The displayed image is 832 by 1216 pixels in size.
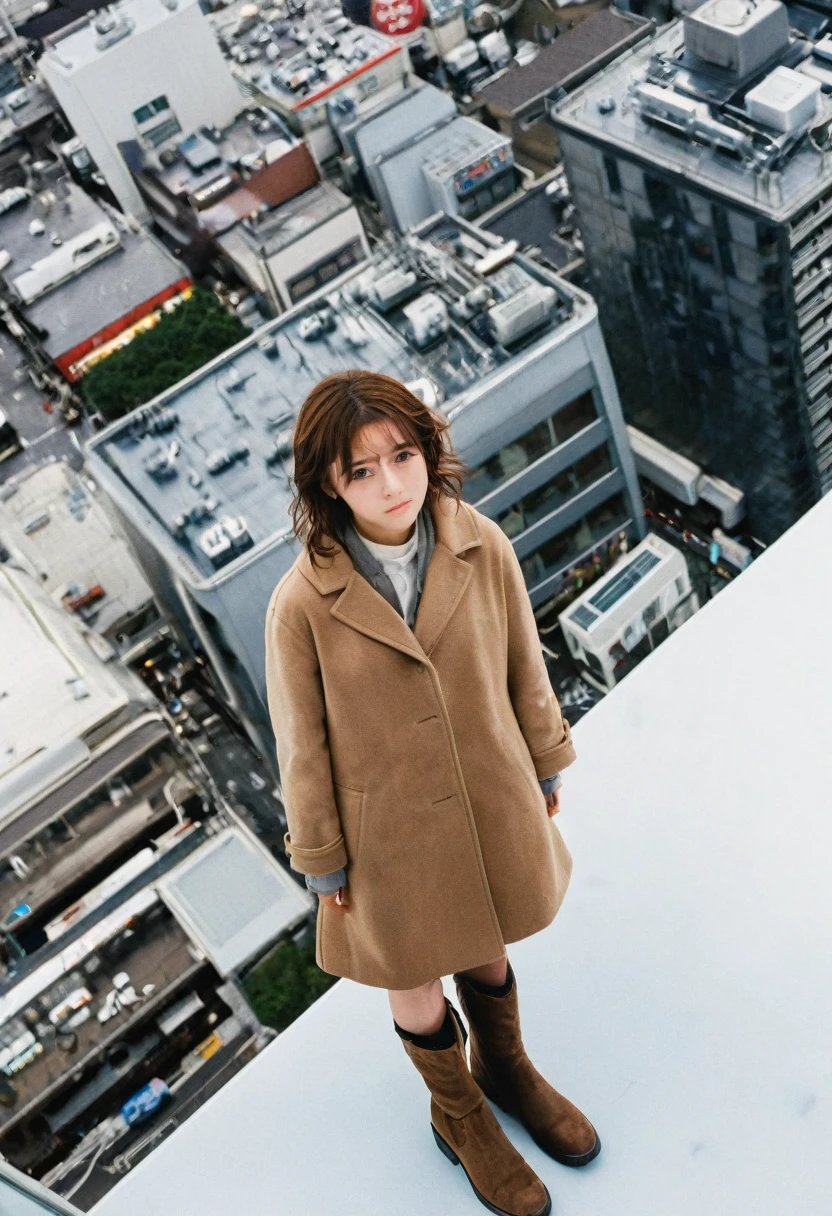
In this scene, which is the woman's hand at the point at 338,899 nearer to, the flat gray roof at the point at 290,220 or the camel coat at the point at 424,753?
the camel coat at the point at 424,753

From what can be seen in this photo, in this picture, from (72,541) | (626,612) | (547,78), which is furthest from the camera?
(547,78)

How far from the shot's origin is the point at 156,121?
38250 millimetres

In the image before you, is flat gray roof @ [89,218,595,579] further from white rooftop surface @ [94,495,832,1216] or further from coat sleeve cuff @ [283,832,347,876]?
coat sleeve cuff @ [283,832,347,876]

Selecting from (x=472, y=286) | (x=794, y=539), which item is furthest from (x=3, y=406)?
(x=794, y=539)

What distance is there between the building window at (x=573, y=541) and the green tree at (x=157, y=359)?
1193cm

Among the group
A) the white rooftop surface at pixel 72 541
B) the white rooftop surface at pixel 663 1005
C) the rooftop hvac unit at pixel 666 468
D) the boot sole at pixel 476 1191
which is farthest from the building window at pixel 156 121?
the boot sole at pixel 476 1191

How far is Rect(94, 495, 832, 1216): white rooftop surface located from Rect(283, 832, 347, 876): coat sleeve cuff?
33.8 inches

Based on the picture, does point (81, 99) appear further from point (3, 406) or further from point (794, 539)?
point (794, 539)

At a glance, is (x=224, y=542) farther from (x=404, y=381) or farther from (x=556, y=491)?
(x=556, y=491)

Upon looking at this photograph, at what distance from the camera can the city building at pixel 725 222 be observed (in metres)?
19.4

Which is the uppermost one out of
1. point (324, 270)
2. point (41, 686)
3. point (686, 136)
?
point (686, 136)

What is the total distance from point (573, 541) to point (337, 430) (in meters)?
20.1

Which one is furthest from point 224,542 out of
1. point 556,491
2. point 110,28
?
point 110,28

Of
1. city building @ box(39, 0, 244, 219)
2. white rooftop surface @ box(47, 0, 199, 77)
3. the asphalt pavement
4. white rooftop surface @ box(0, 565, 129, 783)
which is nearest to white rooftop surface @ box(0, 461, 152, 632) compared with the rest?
white rooftop surface @ box(0, 565, 129, 783)
